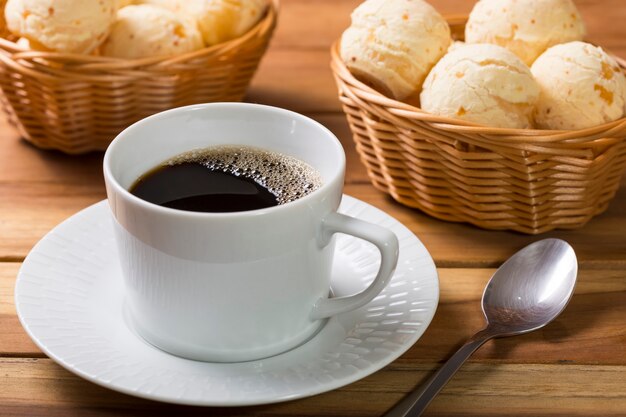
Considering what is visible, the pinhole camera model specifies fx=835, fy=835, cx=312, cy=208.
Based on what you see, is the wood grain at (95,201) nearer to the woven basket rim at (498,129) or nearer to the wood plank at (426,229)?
the wood plank at (426,229)

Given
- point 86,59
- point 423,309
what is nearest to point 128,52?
point 86,59

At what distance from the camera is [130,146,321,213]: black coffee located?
636mm

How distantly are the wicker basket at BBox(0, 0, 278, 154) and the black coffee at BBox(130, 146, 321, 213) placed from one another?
0.24m

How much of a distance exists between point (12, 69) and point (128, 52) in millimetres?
125

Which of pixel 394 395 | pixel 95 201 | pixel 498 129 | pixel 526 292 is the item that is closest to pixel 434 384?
pixel 394 395

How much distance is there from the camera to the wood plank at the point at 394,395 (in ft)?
2.00

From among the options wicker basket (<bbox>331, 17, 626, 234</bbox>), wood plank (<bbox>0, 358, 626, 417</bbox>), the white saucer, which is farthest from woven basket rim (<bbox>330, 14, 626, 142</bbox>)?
wood plank (<bbox>0, 358, 626, 417</bbox>)

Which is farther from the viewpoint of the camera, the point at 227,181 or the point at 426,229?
the point at 426,229

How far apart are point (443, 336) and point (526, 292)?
85 millimetres

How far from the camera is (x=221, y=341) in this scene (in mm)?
608

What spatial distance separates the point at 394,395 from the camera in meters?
0.63

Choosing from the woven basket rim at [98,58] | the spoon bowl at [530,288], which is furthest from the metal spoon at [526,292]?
the woven basket rim at [98,58]

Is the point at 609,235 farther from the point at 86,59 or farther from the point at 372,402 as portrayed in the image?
the point at 86,59

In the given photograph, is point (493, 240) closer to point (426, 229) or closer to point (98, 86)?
point (426, 229)
